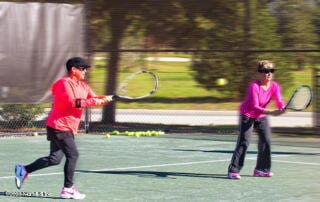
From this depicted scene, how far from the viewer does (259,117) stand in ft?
30.3

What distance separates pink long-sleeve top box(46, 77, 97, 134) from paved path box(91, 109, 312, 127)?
862 cm

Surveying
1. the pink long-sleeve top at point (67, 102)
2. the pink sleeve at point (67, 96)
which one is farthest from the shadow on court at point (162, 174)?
the pink sleeve at point (67, 96)

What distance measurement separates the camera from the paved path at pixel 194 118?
17.3 meters

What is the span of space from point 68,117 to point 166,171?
2.49 metres

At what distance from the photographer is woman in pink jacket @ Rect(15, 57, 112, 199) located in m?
7.49

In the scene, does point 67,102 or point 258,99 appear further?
point 258,99

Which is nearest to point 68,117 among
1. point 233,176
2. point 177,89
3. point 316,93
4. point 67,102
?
point 67,102

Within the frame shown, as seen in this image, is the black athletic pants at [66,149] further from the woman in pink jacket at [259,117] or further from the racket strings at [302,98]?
the racket strings at [302,98]

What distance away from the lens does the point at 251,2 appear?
14.7 m

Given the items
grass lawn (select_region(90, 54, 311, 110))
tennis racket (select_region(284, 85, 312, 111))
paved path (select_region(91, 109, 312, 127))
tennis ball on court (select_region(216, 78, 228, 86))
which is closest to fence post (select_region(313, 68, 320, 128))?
grass lawn (select_region(90, 54, 311, 110))

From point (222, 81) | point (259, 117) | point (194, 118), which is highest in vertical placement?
point (259, 117)

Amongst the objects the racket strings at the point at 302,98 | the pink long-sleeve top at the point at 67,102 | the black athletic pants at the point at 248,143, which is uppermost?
the pink long-sleeve top at the point at 67,102

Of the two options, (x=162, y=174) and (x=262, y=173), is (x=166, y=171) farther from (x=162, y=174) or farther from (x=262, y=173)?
(x=262, y=173)

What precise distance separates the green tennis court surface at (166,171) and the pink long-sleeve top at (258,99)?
802mm
